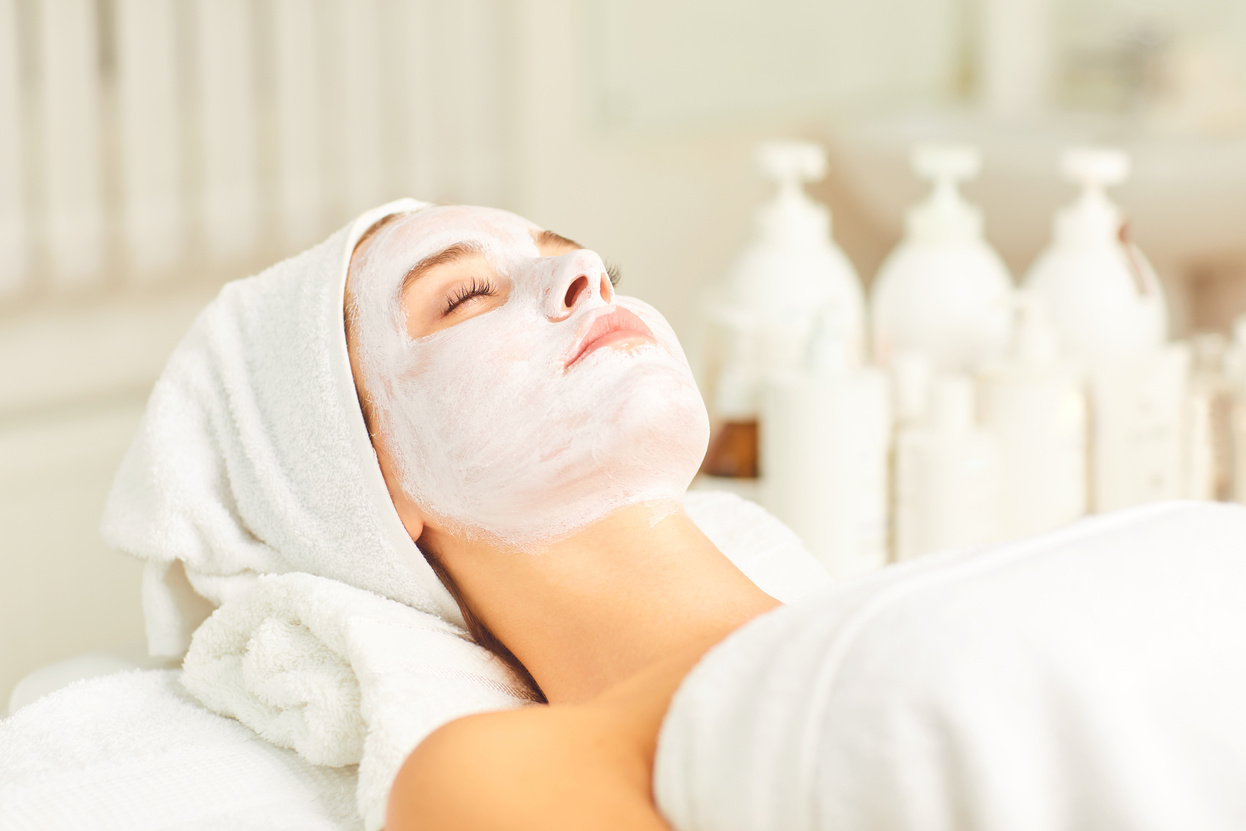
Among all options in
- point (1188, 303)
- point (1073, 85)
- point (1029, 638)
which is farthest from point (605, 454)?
point (1073, 85)

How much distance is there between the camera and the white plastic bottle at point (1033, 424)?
121cm

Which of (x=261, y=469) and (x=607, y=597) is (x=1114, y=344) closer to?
(x=607, y=597)

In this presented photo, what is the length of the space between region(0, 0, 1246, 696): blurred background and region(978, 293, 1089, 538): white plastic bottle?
2.46ft

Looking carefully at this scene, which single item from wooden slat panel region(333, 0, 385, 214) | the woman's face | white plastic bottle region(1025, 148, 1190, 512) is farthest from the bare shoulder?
wooden slat panel region(333, 0, 385, 214)

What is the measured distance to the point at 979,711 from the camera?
1.57 ft

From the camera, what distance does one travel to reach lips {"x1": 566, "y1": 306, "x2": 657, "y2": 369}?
77 centimetres

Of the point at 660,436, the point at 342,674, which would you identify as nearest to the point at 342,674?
the point at 342,674

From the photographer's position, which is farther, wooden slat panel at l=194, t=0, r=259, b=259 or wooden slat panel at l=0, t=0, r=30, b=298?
wooden slat panel at l=194, t=0, r=259, b=259

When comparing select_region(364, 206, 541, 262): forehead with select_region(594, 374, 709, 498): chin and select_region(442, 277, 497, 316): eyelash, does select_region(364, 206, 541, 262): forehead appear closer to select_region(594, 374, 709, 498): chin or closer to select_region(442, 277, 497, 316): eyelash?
select_region(442, 277, 497, 316): eyelash

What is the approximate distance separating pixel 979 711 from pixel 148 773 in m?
0.48

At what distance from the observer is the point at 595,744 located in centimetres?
57

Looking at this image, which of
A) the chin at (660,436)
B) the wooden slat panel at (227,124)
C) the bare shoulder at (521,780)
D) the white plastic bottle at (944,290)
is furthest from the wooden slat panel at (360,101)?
the bare shoulder at (521,780)

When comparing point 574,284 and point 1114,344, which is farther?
point 1114,344

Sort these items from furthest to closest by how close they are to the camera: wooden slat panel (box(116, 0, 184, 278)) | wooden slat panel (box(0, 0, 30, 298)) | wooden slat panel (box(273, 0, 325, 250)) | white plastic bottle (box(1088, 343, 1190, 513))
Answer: wooden slat panel (box(273, 0, 325, 250)) → wooden slat panel (box(116, 0, 184, 278)) → wooden slat panel (box(0, 0, 30, 298)) → white plastic bottle (box(1088, 343, 1190, 513))
